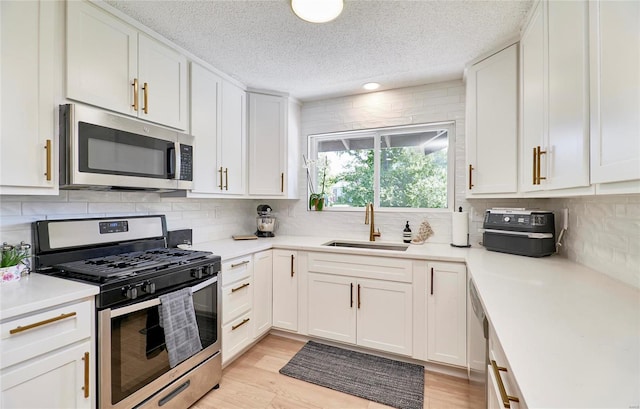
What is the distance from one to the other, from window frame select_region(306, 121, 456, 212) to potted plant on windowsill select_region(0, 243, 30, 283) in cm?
229

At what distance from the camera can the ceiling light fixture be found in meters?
1.54

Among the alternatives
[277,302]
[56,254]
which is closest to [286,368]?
[277,302]

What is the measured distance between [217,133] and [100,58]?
0.93m

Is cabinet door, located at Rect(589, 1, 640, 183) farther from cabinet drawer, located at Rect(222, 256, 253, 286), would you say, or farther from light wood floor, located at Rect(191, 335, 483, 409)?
cabinet drawer, located at Rect(222, 256, 253, 286)

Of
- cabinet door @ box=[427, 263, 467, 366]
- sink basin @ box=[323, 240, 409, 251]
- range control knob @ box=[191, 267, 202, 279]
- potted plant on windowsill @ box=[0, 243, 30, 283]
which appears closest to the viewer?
potted plant on windowsill @ box=[0, 243, 30, 283]

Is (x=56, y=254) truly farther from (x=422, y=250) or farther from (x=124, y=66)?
(x=422, y=250)

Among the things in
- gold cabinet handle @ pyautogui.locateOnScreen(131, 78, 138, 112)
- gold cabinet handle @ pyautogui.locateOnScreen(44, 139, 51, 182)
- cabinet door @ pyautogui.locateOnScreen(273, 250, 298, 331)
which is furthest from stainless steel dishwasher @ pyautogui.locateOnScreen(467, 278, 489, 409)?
gold cabinet handle @ pyautogui.locateOnScreen(131, 78, 138, 112)

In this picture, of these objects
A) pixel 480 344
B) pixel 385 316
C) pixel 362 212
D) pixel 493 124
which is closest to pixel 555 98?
pixel 493 124

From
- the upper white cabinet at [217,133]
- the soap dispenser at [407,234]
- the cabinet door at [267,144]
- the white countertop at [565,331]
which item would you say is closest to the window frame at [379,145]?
the soap dispenser at [407,234]

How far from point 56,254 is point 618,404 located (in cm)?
227

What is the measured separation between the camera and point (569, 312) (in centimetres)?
98

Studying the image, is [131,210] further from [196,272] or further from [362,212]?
[362,212]

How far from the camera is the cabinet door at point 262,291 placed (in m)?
2.43

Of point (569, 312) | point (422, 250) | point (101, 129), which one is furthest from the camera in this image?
point (422, 250)
